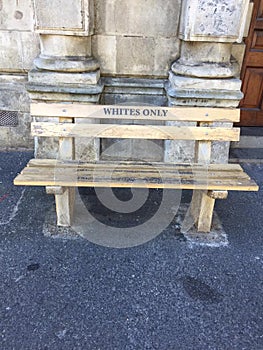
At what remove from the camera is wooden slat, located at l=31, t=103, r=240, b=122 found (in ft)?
9.55

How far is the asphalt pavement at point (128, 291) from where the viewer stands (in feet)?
6.64

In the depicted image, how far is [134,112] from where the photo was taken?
2949 millimetres

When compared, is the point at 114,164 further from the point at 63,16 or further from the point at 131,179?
the point at 63,16

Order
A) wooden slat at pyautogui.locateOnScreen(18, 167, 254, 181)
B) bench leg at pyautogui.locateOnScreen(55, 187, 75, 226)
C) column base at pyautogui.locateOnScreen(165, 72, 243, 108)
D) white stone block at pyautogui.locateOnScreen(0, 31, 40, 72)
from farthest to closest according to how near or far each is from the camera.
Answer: white stone block at pyautogui.locateOnScreen(0, 31, 40, 72)
column base at pyautogui.locateOnScreen(165, 72, 243, 108)
bench leg at pyautogui.locateOnScreen(55, 187, 75, 226)
wooden slat at pyautogui.locateOnScreen(18, 167, 254, 181)

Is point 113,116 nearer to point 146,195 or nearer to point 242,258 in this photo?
point 146,195

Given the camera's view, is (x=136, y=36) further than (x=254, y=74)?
No

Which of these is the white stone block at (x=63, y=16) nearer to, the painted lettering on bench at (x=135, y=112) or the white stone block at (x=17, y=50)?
the white stone block at (x=17, y=50)

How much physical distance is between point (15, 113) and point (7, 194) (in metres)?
1.32

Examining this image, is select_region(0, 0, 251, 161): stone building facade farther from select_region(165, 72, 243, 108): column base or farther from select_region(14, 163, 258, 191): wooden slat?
select_region(14, 163, 258, 191): wooden slat

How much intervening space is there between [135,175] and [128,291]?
0.92 m

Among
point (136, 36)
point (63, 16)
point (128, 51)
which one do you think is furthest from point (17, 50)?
point (136, 36)

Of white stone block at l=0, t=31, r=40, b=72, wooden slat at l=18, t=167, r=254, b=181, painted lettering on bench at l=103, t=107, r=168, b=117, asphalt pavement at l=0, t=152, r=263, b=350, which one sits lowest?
asphalt pavement at l=0, t=152, r=263, b=350

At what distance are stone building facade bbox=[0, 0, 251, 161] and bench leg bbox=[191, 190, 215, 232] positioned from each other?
938mm

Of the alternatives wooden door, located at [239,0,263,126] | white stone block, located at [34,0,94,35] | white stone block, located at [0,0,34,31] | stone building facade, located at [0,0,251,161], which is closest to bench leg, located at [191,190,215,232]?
stone building facade, located at [0,0,251,161]
